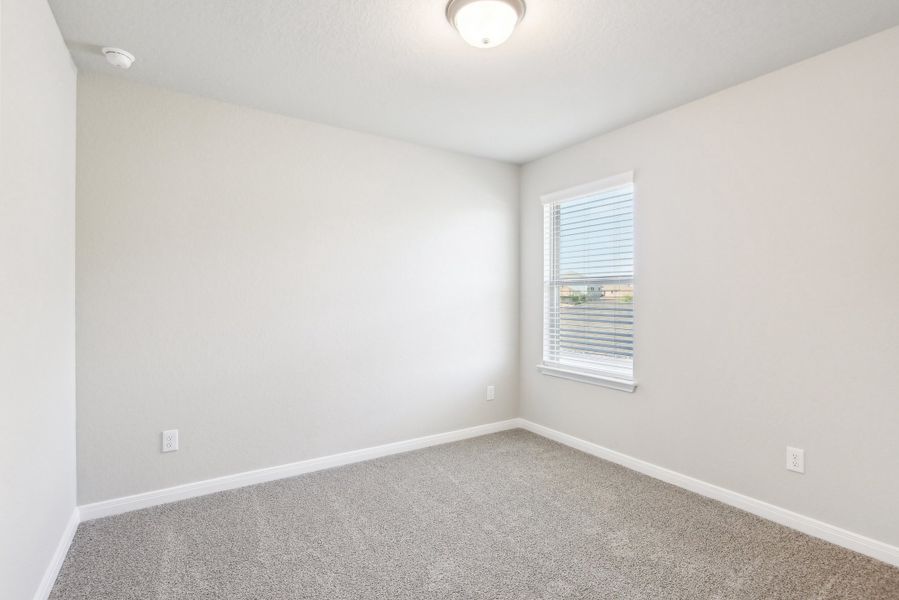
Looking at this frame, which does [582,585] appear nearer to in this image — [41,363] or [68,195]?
[41,363]

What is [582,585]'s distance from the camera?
Answer: 6.17ft

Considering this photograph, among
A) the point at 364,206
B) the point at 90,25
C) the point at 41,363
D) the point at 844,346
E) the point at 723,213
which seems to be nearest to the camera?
the point at 41,363

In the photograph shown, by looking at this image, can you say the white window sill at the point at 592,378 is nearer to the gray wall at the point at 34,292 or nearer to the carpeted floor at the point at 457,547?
the carpeted floor at the point at 457,547

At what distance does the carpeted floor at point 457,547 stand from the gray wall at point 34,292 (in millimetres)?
416

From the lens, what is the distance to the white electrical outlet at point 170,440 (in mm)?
2621

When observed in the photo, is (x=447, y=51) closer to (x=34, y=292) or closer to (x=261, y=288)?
(x=261, y=288)

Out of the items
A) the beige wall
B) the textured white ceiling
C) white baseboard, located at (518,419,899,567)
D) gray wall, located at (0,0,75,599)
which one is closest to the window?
the beige wall

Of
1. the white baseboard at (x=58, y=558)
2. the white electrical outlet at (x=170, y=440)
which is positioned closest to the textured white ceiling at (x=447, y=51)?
the white electrical outlet at (x=170, y=440)

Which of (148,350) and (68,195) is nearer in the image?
(68,195)

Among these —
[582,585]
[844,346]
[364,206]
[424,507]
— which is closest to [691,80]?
[844,346]

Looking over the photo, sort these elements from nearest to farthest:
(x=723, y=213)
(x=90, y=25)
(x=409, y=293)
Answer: (x=90, y=25) → (x=723, y=213) → (x=409, y=293)

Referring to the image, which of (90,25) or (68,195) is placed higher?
(90,25)

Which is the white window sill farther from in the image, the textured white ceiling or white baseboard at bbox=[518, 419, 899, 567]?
the textured white ceiling

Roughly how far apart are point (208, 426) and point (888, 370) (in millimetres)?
3538
